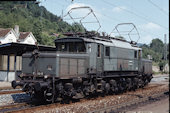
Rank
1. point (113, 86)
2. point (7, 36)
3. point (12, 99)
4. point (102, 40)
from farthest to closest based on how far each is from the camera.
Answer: point (7, 36) → point (113, 86) → point (102, 40) → point (12, 99)

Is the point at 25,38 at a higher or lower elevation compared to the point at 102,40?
higher

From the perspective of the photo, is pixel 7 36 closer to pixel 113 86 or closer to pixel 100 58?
pixel 113 86

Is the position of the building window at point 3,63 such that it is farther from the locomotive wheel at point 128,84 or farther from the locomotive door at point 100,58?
the locomotive door at point 100,58

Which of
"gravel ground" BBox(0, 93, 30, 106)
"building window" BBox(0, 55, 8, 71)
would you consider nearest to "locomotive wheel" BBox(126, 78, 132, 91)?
"gravel ground" BBox(0, 93, 30, 106)

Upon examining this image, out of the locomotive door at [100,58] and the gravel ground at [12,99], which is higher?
the locomotive door at [100,58]

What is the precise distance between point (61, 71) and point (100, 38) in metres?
4.41

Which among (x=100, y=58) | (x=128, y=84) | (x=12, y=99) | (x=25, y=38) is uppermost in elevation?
(x=25, y=38)

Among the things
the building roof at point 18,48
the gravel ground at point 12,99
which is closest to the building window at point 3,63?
the building roof at point 18,48

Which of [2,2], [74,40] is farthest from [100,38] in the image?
[2,2]

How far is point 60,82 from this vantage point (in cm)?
1135

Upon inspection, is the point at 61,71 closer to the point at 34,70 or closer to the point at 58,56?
the point at 58,56

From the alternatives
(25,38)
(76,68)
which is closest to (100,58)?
(76,68)

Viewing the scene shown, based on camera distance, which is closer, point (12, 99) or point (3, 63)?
point (12, 99)

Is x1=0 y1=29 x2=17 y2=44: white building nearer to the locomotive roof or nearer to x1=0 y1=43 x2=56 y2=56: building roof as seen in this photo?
x1=0 y1=43 x2=56 y2=56: building roof
